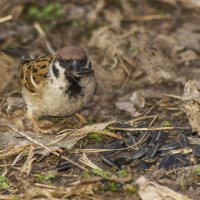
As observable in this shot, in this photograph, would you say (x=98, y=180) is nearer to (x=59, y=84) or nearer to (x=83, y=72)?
(x=83, y=72)

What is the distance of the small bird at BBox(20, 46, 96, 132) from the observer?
4.85m

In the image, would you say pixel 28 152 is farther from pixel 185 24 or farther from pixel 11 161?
pixel 185 24

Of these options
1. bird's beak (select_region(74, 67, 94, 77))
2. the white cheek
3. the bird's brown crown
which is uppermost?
the bird's brown crown

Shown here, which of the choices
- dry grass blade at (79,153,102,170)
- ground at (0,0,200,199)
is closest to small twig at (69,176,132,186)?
ground at (0,0,200,199)

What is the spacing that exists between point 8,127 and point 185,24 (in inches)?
117

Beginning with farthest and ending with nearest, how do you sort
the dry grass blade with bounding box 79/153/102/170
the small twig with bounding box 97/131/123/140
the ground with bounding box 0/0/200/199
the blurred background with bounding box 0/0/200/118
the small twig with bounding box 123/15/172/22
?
the small twig with bounding box 123/15/172/22 < the blurred background with bounding box 0/0/200/118 < the small twig with bounding box 97/131/123/140 < the dry grass blade with bounding box 79/153/102/170 < the ground with bounding box 0/0/200/199

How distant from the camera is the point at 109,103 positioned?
5.75 m

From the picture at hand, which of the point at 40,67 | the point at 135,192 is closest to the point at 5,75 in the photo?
the point at 40,67

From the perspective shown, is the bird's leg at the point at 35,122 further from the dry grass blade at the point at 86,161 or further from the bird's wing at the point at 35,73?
the dry grass blade at the point at 86,161

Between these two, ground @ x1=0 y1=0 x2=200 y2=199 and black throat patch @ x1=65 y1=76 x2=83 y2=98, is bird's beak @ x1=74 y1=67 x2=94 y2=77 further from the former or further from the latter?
ground @ x1=0 y1=0 x2=200 y2=199

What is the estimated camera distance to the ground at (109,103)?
430 cm

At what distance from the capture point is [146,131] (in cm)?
500

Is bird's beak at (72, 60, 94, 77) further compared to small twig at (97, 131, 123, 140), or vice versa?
small twig at (97, 131, 123, 140)

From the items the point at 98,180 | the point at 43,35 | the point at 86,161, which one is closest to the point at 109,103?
the point at 86,161
